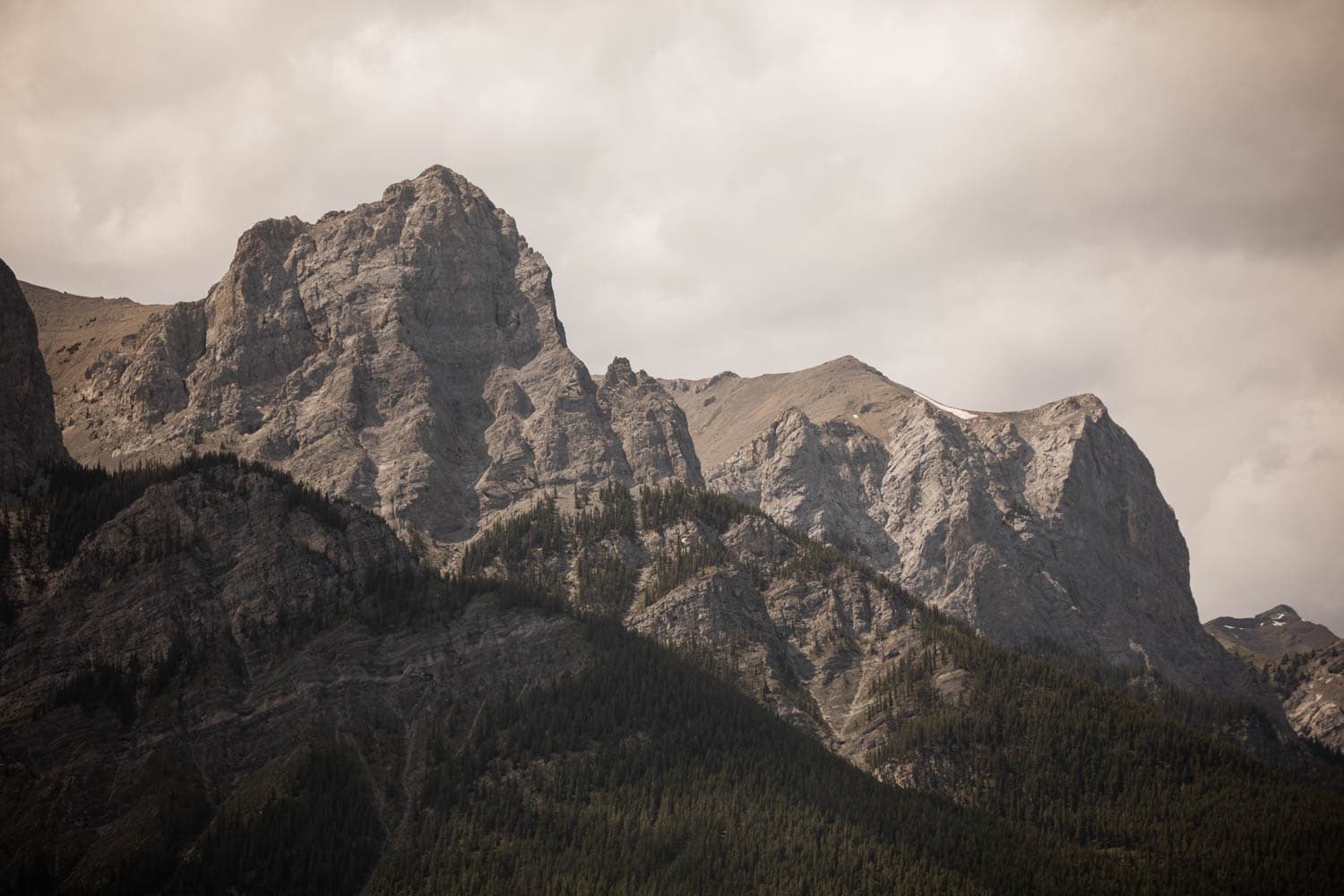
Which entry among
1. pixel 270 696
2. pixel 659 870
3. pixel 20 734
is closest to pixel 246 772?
pixel 270 696

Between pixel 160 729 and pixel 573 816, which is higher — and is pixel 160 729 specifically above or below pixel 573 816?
below

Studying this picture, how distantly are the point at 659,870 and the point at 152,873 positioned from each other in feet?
199

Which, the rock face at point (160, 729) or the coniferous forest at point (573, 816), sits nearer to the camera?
the coniferous forest at point (573, 816)

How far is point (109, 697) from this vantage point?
184 m

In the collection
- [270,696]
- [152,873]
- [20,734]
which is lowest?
[152,873]

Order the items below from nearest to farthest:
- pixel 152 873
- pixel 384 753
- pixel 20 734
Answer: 1. pixel 152 873
2. pixel 20 734
3. pixel 384 753

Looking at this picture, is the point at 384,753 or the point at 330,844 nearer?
the point at 330,844

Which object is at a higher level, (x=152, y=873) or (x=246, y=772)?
(x=246, y=772)

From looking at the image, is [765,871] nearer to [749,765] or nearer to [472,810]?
[749,765]

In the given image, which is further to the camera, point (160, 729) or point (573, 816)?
point (160, 729)

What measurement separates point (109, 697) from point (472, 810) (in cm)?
5228

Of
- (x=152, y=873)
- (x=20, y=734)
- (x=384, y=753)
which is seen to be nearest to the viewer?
(x=152, y=873)

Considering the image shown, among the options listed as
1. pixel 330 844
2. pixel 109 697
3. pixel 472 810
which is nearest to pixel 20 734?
pixel 109 697

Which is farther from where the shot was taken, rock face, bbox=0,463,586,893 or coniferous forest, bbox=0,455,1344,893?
rock face, bbox=0,463,586,893
